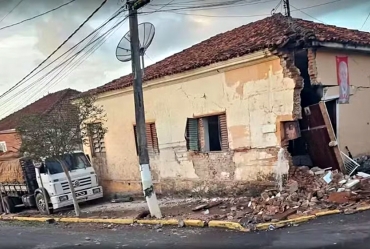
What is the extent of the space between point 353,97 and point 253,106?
292cm

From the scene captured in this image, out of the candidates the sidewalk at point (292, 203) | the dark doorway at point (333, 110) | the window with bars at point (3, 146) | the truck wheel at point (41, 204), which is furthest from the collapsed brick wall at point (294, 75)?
the window with bars at point (3, 146)

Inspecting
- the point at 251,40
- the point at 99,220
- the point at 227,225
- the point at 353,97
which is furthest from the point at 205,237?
the point at 353,97

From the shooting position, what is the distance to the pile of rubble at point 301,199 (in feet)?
32.0

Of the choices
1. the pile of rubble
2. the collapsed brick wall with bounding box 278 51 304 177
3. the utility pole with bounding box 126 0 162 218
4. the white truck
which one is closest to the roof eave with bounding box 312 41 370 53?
the collapsed brick wall with bounding box 278 51 304 177

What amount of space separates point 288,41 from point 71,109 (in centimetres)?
724

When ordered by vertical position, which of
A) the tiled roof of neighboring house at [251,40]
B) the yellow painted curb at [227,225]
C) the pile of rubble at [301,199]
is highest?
the tiled roof of neighboring house at [251,40]

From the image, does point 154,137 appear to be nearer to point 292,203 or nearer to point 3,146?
point 292,203

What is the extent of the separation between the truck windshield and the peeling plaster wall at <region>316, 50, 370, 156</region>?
9.12 metres

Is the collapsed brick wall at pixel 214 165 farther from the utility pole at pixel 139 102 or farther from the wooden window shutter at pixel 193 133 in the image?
the utility pole at pixel 139 102

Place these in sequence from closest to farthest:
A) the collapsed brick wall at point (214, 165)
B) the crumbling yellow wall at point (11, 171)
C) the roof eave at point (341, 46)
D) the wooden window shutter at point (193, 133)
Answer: the roof eave at point (341, 46) → the collapsed brick wall at point (214, 165) → the wooden window shutter at point (193, 133) → the crumbling yellow wall at point (11, 171)

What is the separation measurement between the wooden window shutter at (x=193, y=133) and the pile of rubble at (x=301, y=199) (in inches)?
102

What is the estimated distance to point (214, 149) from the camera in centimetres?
1371

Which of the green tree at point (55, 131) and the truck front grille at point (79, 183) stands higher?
the green tree at point (55, 131)

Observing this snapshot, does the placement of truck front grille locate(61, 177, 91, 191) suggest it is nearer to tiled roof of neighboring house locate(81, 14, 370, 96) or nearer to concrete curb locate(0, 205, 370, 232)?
concrete curb locate(0, 205, 370, 232)
